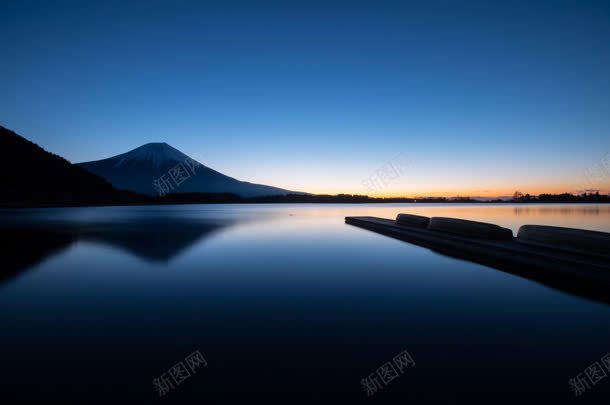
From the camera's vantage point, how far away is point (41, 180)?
78.2m

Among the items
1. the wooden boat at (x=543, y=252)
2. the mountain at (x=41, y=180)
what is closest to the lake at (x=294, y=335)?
the wooden boat at (x=543, y=252)

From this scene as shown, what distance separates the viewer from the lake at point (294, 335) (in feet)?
8.48

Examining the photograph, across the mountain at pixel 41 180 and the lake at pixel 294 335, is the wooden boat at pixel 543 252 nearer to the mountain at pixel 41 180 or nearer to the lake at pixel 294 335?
the lake at pixel 294 335

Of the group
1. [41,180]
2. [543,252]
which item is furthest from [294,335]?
[41,180]

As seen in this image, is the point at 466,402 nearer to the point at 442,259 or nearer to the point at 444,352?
the point at 444,352

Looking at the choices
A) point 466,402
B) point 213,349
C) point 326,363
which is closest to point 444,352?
point 466,402

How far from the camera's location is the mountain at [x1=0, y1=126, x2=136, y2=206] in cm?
6988

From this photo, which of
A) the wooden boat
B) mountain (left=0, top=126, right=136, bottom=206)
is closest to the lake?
the wooden boat

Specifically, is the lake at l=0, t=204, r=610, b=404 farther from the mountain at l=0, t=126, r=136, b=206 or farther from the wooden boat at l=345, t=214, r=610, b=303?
the mountain at l=0, t=126, r=136, b=206

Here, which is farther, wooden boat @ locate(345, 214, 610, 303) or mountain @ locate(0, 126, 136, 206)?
mountain @ locate(0, 126, 136, 206)

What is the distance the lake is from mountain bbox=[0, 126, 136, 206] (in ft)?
278

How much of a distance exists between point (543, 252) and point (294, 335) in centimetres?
743

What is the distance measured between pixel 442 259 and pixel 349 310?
5702 mm

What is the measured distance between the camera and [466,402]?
2381 millimetres
